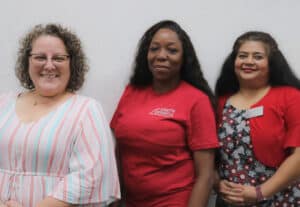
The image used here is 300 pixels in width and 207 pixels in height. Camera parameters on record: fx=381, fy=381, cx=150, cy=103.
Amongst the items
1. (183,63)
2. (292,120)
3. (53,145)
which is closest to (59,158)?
(53,145)

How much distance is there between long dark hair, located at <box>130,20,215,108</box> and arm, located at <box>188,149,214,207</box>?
0.24 meters

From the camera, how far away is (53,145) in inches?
54.4

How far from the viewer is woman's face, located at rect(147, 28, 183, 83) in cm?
168

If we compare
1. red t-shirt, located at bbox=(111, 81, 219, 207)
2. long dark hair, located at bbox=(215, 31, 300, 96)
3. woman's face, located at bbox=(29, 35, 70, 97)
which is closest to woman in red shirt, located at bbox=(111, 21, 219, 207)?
red t-shirt, located at bbox=(111, 81, 219, 207)

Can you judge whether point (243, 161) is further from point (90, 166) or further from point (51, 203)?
point (51, 203)

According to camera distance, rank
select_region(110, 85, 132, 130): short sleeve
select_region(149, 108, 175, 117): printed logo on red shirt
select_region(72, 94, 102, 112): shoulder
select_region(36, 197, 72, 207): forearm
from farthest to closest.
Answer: select_region(110, 85, 132, 130): short sleeve, select_region(149, 108, 175, 117): printed logo on red shirt, select_region(72, 94, 102, 112): shoulder, select_region(36, 197, 72, 207): forearm

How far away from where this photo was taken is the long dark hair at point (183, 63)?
1.73 m

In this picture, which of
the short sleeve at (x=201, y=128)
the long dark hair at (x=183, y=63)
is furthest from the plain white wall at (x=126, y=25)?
the short sleeve at (x=201, y=128)

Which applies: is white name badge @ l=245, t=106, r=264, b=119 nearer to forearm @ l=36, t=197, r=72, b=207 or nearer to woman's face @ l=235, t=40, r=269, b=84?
woman's face @ l=235, t=40, r=269, b=84

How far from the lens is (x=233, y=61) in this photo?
70.3 inches

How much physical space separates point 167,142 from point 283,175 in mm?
496

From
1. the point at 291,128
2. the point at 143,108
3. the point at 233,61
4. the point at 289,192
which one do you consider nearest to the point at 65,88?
the point at 143,108

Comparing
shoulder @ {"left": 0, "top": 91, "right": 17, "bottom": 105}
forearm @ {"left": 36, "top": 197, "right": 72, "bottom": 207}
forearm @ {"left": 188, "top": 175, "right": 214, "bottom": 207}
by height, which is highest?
shoulder @ {"left": 0, "top": 91, "right": 17, "bottom": 105}

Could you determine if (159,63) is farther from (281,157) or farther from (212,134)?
(281,157)
